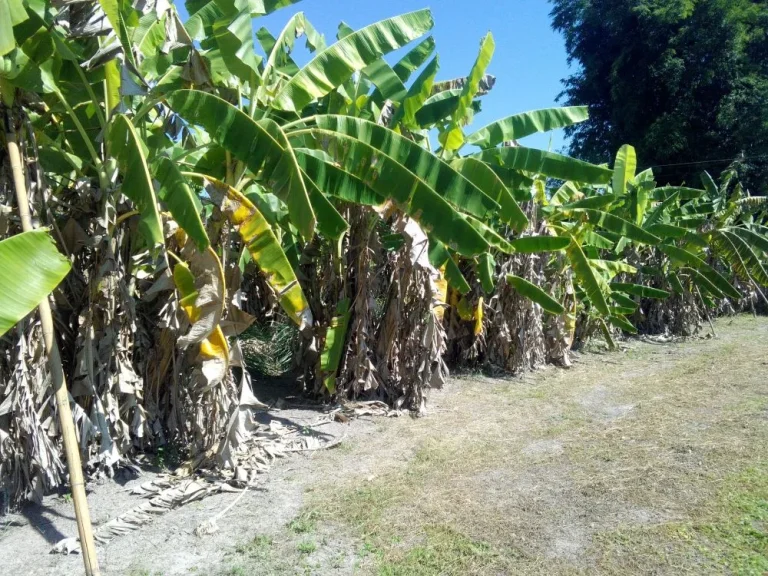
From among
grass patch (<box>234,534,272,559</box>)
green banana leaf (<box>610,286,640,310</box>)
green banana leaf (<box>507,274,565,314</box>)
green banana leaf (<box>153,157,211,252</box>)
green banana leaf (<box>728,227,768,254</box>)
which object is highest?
green banana leaf (<box>153,157,211,252</box>)

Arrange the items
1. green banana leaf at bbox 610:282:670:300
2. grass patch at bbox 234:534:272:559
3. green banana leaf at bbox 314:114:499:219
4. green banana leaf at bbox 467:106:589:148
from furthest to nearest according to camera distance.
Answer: green banana leaf at bbox 610:282:670:300
green banana leaf at bbox 467:106:589:148
green banana leaf at bbox 314:114:499:219
grass patch at bbox 234:534:272:559

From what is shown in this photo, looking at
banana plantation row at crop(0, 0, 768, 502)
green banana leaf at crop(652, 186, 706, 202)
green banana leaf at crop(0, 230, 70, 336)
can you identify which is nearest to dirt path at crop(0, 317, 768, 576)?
banana plantation row at crop(0, 0, 768, 502)

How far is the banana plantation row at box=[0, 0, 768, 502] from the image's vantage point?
417 cm

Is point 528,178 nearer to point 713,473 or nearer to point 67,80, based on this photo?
point 713,473

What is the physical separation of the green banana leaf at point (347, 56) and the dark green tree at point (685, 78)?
18062mm

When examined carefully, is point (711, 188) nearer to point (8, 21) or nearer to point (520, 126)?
point (520, 126)

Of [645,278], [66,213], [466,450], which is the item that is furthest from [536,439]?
[645,278]

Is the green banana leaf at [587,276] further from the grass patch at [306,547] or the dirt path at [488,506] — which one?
the grass patch at [306,547]

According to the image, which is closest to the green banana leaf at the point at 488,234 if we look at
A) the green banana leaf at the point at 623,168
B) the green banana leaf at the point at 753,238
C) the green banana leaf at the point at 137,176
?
the green banana leaf at the point at 137,176

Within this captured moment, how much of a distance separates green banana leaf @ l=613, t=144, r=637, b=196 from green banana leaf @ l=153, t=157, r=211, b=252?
8549 millimetres

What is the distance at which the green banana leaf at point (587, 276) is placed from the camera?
8758 mm

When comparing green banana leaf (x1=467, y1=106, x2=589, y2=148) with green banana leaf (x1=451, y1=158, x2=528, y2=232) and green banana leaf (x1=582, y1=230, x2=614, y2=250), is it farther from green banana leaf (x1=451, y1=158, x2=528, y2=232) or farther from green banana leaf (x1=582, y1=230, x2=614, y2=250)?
green banana leaf (x1=582, y1=230, x2=614, y2=250)

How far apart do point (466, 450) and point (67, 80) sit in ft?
15.4

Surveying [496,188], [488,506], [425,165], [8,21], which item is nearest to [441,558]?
[488,506]
